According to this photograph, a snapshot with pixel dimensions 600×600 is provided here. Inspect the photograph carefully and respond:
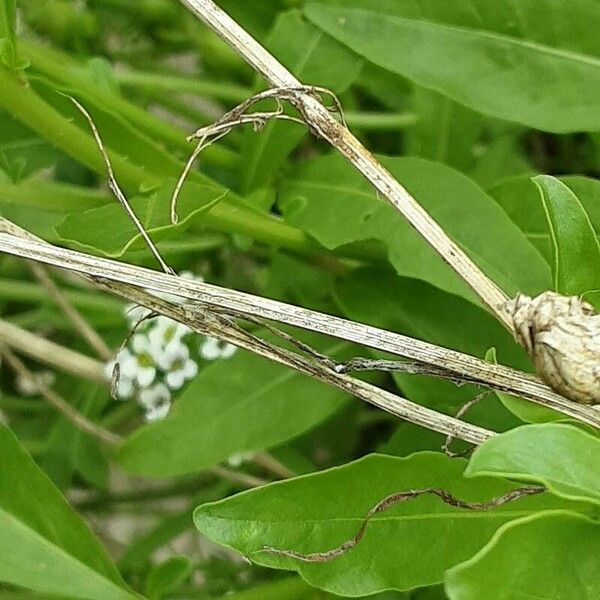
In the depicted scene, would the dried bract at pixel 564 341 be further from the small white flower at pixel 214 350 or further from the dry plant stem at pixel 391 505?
the small white flower at pixel 214 350

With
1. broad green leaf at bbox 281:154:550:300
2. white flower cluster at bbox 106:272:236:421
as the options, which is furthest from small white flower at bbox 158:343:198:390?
broad green leaf at bbox 281:154:550:300

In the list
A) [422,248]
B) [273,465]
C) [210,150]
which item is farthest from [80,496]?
[422,248]

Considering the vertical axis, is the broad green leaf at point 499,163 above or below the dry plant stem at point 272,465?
above

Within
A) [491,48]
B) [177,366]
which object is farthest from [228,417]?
[491,48]

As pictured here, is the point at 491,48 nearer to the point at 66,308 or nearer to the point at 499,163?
the point at 499,163

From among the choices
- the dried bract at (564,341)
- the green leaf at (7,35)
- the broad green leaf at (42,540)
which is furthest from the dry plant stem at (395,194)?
the broad green leaf at (42,540)
